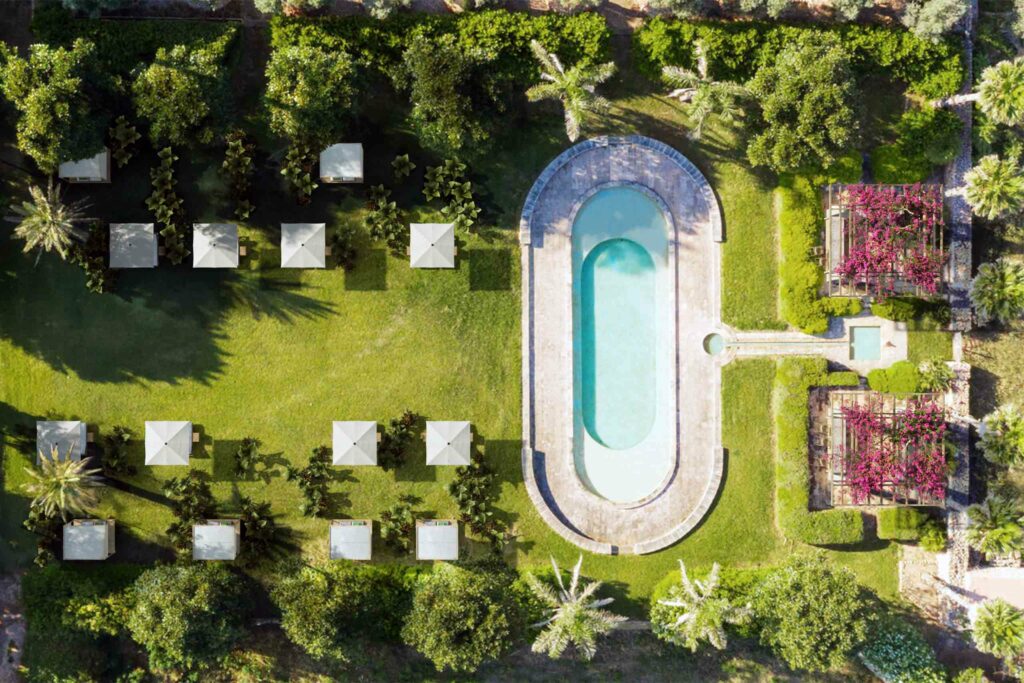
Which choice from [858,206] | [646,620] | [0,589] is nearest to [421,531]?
[646,620]

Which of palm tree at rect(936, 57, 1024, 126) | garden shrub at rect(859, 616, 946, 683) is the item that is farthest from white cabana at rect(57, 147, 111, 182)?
garden shrub at rect(859, 616, 946, 683)

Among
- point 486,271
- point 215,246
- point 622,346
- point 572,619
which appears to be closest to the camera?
point 572,619

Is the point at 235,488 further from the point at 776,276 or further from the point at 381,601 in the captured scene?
the point at 776,276

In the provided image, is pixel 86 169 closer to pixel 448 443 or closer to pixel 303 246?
pixel 303 246

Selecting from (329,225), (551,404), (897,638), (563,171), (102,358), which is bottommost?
(897,638)

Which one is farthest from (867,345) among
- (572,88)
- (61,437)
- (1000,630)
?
(61,437)

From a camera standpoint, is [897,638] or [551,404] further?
[551,404]

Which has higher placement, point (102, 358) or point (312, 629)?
point (102, 358)
